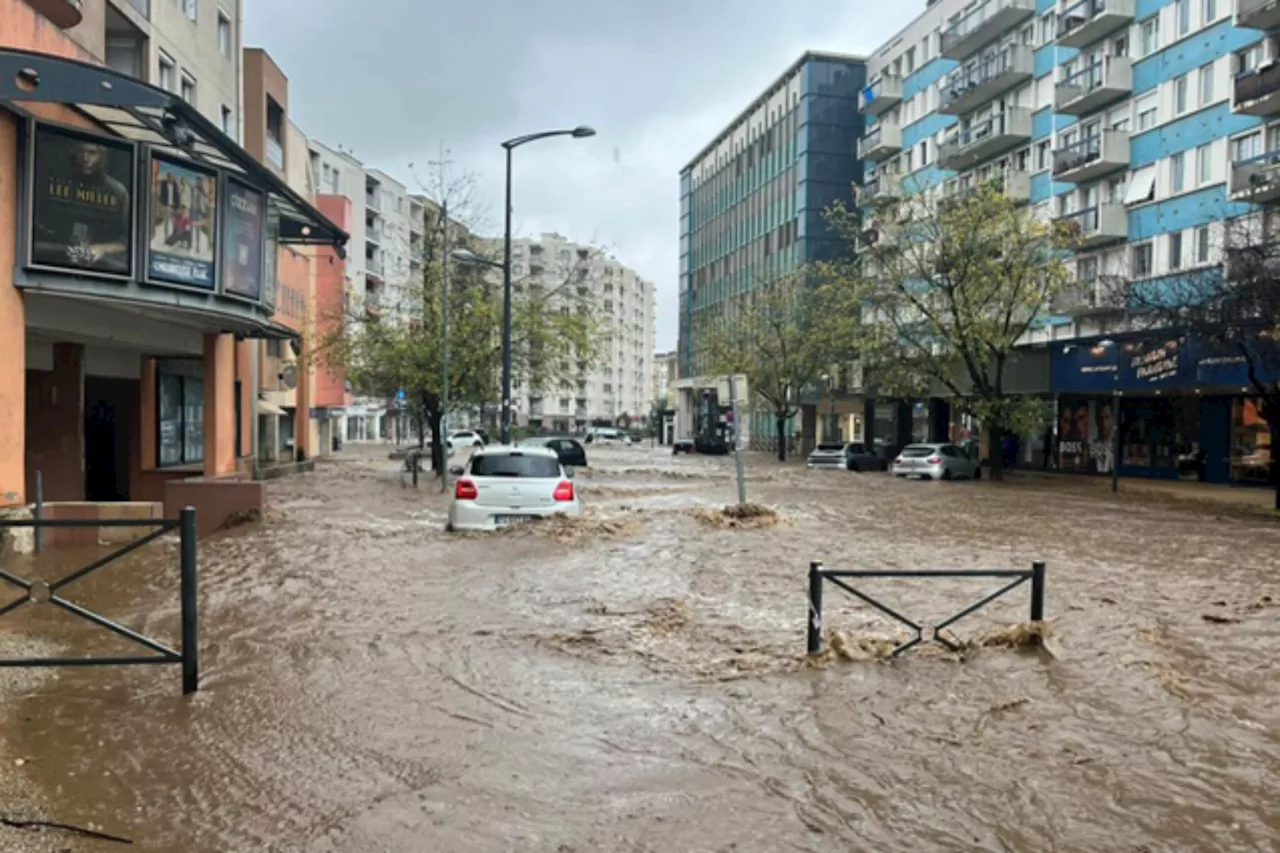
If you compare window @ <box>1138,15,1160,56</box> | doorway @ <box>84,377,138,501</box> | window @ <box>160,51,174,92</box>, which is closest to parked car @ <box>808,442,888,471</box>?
window @ <box>1138,15,1160,56</box>

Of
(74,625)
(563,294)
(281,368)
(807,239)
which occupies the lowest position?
(74,625)

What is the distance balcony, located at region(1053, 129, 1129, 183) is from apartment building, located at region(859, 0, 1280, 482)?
0.05 metres

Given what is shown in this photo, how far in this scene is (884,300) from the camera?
33.6 meters

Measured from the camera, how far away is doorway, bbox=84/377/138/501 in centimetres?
2166

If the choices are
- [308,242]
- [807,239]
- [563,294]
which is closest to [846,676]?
[308,242]

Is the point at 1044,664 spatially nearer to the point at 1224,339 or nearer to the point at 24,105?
the point at 24,105

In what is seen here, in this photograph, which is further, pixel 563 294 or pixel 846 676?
pixel 563 294

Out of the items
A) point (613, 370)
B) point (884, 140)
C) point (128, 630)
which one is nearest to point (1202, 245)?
point (884, 140)

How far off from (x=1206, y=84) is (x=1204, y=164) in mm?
2563

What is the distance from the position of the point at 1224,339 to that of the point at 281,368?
2883cm

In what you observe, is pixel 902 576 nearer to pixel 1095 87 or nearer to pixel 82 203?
pixel 82 203

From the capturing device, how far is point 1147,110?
33531 mm

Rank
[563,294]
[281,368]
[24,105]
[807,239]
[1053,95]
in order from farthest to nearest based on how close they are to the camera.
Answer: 1. [807,239]
2. [1053,95]
3. [281,368]
4. [563,294]
5. [24,105]

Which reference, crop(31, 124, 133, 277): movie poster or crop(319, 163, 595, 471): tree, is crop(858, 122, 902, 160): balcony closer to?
crop(319, 163, 595, 471): tree
